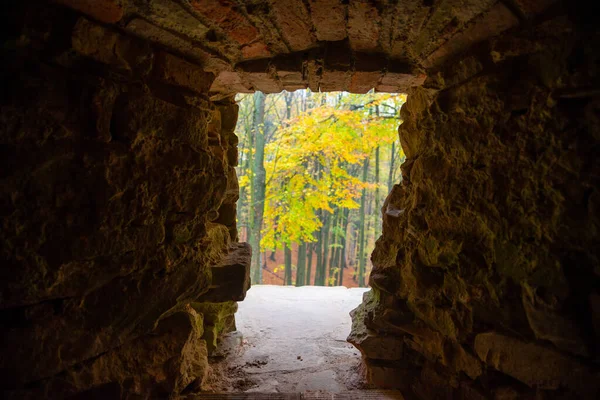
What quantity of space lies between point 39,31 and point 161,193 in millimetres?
772

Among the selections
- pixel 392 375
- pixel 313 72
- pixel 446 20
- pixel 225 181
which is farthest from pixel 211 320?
pixel 446 20

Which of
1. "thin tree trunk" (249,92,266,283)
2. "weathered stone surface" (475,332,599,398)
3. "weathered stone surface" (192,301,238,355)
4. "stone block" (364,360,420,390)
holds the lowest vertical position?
"stone block" (364,360,420,390)

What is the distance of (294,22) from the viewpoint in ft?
Result: 5.08

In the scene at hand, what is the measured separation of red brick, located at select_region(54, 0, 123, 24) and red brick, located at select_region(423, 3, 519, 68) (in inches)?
57.5

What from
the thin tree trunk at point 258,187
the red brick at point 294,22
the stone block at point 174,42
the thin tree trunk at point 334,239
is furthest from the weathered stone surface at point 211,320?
the thin tree trunk at point 334,239

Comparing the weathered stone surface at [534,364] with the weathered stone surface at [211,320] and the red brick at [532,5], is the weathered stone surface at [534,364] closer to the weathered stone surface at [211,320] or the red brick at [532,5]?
the red brick at [532,5]

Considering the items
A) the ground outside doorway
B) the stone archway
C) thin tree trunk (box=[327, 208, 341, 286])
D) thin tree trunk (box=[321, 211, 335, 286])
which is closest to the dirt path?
the ground outside doorway

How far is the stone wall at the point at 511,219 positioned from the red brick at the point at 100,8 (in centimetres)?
155

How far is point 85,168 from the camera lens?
54.0 inches

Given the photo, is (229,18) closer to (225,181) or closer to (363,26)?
(363,26)

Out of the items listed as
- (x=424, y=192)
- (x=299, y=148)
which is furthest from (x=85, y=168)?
(x=299, y=148)

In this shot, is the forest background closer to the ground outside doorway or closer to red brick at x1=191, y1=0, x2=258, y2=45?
the ground outside doorway

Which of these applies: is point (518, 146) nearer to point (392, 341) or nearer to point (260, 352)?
point (392, 341)

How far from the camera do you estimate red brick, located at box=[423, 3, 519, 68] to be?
133 centimetres
